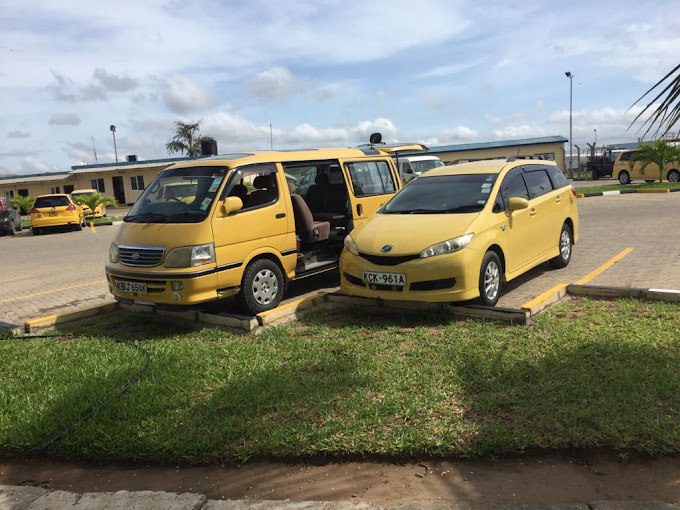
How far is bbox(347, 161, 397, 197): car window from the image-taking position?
8.02 m

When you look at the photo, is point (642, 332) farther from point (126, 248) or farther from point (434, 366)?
point (126, 248)

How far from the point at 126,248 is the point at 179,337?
3.97 feet

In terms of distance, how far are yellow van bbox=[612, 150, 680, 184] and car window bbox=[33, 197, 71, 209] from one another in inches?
987

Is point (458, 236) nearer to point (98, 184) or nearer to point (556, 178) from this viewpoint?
point (556, 178)

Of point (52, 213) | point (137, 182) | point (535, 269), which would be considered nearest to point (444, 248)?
point (535, 269)

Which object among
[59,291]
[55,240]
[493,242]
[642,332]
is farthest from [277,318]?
[55,240]

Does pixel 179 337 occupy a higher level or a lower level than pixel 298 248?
lower

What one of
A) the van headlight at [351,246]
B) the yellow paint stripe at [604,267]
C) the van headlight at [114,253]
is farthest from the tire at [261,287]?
the yellow paint stripe at [604,267]

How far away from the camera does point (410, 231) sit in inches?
243

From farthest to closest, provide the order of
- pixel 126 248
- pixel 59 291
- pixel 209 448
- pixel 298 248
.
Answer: pixel 59 291, pixel 298 248, pixel 126 248, pixel 209 448

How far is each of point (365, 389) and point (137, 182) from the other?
139 feet

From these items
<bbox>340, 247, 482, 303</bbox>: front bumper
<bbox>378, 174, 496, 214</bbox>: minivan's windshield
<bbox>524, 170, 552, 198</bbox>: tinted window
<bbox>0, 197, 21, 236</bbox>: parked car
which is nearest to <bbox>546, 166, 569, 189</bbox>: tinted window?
<bbox>524, 170, 552, 198</bbox>: tinted window

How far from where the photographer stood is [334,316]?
6.44m

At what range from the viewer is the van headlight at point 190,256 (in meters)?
5.90
